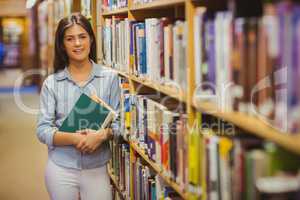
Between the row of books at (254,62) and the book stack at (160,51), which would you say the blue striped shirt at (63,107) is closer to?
the book stack at (160,51)

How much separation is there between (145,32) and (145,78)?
26 centimetres

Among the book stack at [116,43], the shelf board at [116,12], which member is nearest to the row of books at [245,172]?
the book stack at [116,43]

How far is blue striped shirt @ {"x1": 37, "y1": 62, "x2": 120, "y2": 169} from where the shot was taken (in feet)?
8.74

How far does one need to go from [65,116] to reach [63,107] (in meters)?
0.05

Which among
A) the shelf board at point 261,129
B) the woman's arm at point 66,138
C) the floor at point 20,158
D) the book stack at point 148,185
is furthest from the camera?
the floor at point 20,158

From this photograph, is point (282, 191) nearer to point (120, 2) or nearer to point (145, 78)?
point (145, 78)

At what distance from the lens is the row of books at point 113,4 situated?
3.26 m

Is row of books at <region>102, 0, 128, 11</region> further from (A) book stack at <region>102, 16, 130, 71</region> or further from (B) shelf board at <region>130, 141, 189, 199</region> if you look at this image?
(B) shelf board at <region>130, 141, 189, 199</region>

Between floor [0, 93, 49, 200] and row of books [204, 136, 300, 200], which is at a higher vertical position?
row of books [204, 136, 300, 200]

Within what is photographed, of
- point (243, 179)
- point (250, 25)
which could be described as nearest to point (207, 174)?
point (243, 179)

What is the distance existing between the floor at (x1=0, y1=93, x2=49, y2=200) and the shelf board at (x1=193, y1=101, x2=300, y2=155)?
10.6 feet

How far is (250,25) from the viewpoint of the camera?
1386 mm

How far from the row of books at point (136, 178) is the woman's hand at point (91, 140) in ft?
1.21

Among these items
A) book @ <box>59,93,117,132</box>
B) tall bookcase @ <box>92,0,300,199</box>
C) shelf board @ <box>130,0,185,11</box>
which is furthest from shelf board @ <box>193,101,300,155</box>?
book @ <box>59,93,117,132</box>
